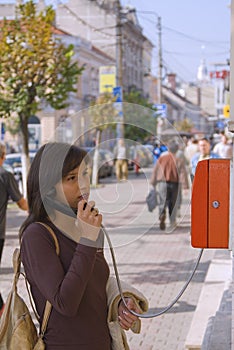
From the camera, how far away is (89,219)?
8.86 ft

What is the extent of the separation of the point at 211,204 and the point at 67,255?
587mm

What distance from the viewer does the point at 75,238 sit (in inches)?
114

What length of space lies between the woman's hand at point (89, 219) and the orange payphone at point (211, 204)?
1.11ft

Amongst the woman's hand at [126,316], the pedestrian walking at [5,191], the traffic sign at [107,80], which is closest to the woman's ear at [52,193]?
the woman's hand at [126,316]

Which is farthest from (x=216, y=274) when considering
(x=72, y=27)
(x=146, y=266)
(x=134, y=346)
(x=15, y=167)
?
(x=72, y=27)

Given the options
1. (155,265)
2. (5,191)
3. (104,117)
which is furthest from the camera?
(155,265)

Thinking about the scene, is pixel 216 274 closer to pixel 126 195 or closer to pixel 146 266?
pixel 146 266

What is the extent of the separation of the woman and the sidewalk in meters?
0.13

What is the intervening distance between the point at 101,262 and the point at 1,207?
383 centimetres

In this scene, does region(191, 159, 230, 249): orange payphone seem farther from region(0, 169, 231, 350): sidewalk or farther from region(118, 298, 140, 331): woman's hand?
region(118, 298, 140, 331): woman's hand

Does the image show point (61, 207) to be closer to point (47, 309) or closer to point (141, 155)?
point (47, 309)

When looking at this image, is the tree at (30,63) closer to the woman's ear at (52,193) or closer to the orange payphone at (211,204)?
the woman's ear at (52,193)

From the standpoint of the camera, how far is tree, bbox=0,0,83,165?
17.8 meters

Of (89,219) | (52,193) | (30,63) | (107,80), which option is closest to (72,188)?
(52,193)
